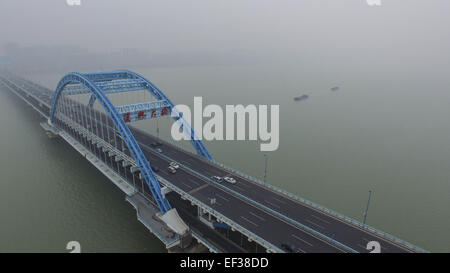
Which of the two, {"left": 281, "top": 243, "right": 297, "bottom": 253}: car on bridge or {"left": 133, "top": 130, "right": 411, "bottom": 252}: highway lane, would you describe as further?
{"left": 133, "top": 130, "right": 411, "bottom": 252}: highway lane

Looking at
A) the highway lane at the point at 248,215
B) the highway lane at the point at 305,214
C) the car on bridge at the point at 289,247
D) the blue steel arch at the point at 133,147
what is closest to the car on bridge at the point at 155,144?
the blue steel arch at the point at 133,147

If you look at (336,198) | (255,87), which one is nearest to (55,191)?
(336,198)

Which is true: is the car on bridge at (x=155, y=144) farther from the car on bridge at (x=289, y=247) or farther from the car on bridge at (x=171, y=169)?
the car on bridge at (x=289, y=247)

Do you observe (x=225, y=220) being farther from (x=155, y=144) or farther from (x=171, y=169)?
(x=155, y=144)

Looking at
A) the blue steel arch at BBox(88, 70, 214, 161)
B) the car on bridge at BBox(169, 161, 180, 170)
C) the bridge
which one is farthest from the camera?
the blue steel arch at BBox(88, 70, 214, 161)

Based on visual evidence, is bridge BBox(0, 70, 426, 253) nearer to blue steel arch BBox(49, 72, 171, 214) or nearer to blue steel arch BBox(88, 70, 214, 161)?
blue steel arch BBox(49, 72, 171, 214)

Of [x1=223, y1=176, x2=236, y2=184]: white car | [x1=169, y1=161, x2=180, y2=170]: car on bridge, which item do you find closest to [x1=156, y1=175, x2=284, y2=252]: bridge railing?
[x1=169, y1=161, x2=180, y2=170]: car on bridge

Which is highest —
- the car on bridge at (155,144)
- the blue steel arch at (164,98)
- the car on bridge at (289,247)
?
the blue steel arch at (164,98)

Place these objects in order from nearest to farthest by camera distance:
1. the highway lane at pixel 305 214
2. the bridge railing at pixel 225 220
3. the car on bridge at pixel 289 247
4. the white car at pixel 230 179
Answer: the car on bridge at pixel 289 247
the bridge railing at pixel 225 220
the highway lane at pixel 305 214
the white car at pixel 230 179

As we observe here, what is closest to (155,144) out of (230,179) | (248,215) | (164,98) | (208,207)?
(164,98)

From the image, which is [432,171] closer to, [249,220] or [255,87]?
Answer: [249,220]

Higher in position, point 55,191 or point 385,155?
point 385,155
